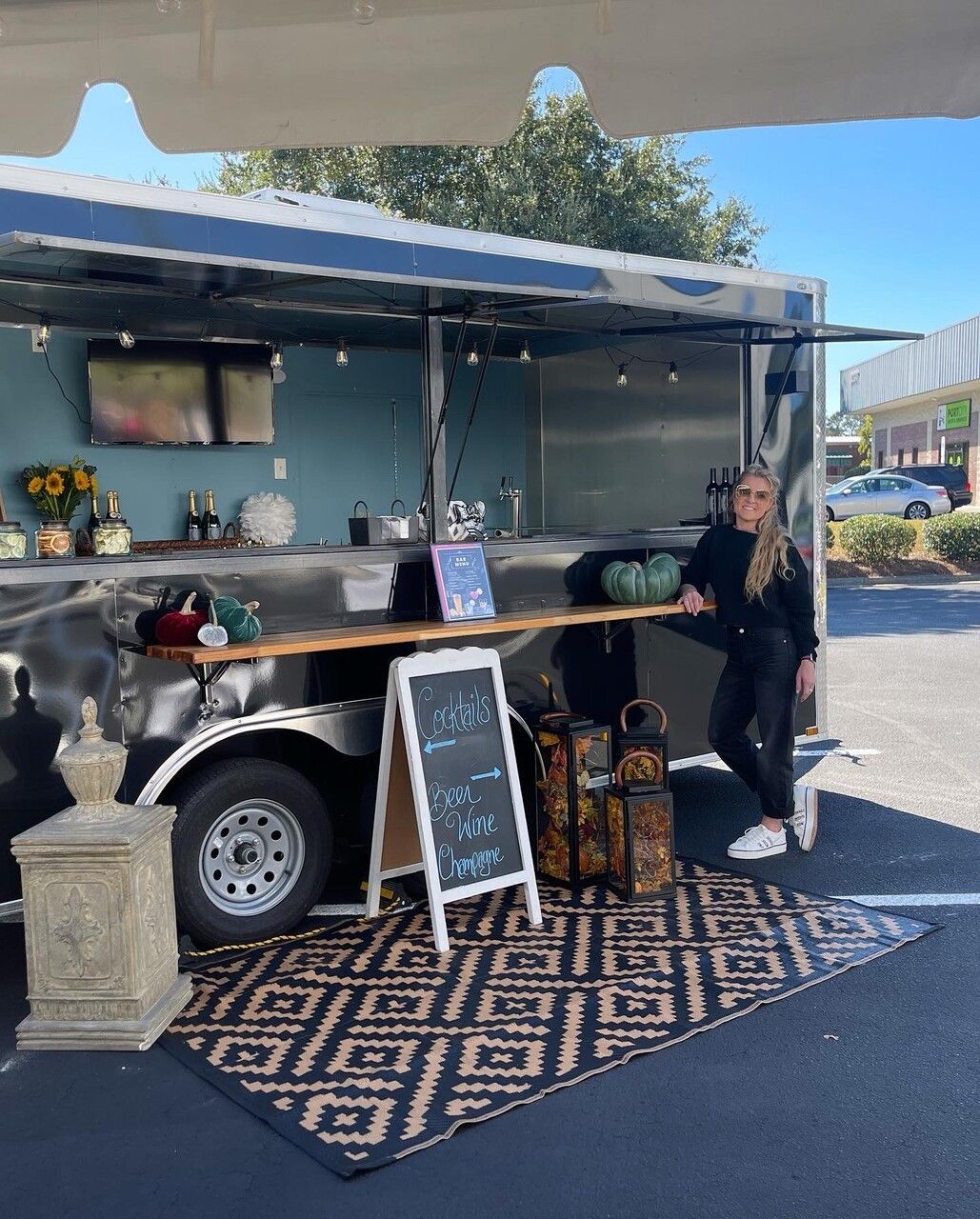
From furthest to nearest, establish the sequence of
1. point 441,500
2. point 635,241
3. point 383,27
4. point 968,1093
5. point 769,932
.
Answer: point 635,241
point 441,500
point 769,932
point 968,1093
point 383,27

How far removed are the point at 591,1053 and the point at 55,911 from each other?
1.77 meters

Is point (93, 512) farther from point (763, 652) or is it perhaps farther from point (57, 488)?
point (763, 652)

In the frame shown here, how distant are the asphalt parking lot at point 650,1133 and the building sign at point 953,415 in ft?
89.5

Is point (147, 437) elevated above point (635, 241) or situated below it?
below

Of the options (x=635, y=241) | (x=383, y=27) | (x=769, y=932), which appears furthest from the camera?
(x=635, y=241)

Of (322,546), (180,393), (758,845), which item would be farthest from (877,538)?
(322,546)

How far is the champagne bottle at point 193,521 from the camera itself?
736 centimetres

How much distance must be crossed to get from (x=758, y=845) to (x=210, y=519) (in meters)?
3.98

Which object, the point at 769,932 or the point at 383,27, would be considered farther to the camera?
the point at 769,932

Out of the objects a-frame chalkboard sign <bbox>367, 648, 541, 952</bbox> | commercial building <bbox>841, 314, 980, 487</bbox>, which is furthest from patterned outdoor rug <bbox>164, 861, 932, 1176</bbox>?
commercial building <bbox>841, 314, 980, 487</bbox>

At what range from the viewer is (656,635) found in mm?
5953

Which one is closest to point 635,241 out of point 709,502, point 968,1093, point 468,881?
point 709,502

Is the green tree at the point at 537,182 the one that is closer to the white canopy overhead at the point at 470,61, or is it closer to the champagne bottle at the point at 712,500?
the champagne bottle at the point at 712,500

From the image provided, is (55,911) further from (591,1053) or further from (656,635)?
(656,635)
